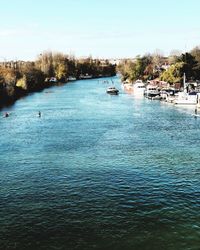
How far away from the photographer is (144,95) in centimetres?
14400

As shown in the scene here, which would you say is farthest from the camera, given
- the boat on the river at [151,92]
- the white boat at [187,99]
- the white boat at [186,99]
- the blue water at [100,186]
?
the boat on the river at [151,92]

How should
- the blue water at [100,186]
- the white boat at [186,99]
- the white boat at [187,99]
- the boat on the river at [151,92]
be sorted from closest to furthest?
the blue water at [100,186] < the white boat at [187,99] < the white boat at [186,99] < the boat on the river at [151,92]

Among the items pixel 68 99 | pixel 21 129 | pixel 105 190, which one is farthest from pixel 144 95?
pixel 105 190

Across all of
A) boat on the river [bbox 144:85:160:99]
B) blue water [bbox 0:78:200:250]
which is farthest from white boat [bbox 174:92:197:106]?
blue water [bbox 0:78:200:250]

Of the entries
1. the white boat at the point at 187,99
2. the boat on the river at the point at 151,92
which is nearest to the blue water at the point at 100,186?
the white boat at the point at 187,99

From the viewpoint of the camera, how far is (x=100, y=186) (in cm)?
Result: 4425

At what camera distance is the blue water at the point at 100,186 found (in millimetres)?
33000

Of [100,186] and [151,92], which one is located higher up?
[151,92]

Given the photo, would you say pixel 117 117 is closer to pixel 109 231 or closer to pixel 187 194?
pixel 187 194

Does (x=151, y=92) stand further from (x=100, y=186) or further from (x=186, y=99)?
(x=100, y=186)

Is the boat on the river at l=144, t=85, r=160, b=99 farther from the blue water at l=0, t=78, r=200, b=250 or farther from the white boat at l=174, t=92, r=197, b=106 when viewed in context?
the blue water at l=0, t=78, r=200, b=250

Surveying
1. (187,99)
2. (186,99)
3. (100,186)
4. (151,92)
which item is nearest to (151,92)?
(151,92)

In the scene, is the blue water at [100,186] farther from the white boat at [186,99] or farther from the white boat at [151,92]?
the white boat at [151,92]

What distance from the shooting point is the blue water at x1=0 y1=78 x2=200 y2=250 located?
3300 cm
